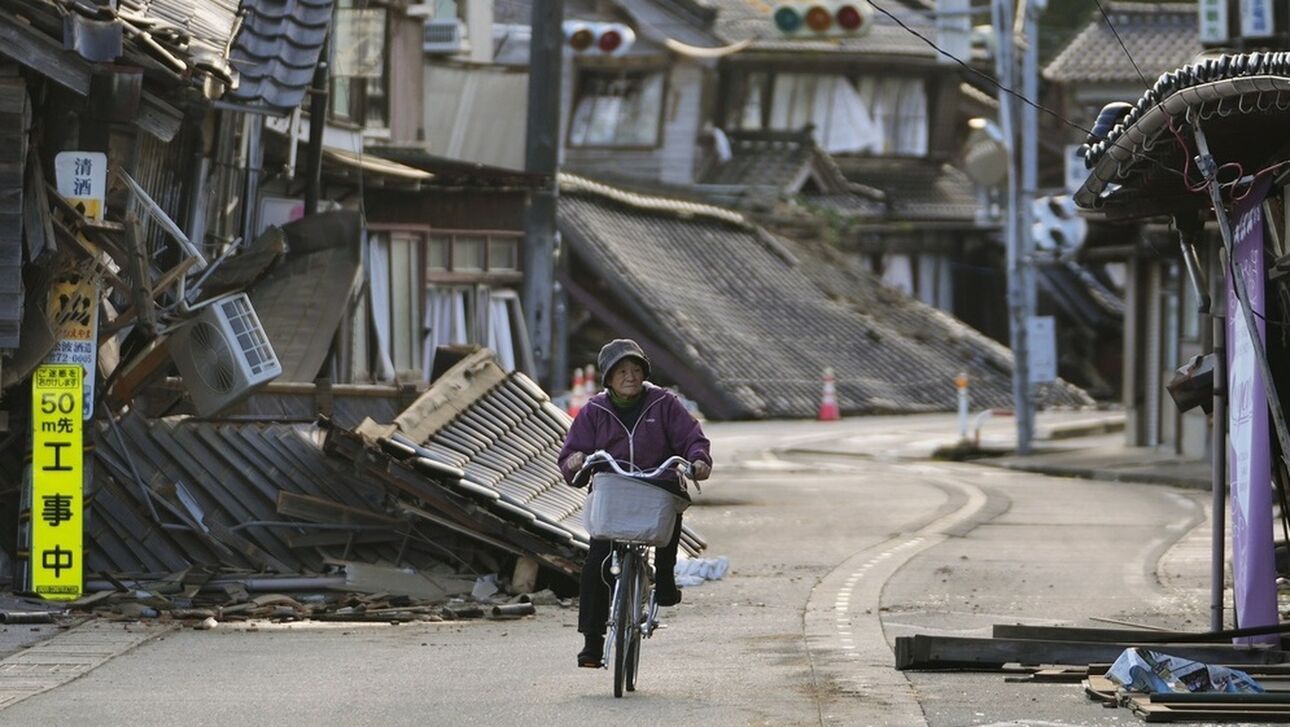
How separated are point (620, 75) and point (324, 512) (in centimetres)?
4281

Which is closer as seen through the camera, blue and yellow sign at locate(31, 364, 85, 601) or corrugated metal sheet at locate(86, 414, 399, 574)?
blue and yellow sign at locate(31, 364, 85, 601)

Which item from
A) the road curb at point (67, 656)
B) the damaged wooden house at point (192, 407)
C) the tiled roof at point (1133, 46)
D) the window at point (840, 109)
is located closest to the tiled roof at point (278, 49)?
the damaged wooden house at point (192, 407)

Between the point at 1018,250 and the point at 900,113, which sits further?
the point at 900,113

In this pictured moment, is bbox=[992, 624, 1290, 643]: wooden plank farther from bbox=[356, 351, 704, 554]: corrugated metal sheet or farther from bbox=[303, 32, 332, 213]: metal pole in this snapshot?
bbox=[303, 32, 332, 213]: metal pole

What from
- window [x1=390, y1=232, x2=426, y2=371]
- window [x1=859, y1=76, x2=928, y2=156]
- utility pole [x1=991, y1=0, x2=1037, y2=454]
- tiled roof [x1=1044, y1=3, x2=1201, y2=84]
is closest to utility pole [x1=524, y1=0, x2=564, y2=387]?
window [x1=390, y1=232, x2=426, y2=371]

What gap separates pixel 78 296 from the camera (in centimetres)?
1535

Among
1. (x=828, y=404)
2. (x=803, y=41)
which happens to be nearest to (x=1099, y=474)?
(x=828, y=404)

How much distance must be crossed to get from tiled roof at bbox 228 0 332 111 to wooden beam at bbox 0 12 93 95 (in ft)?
9.41

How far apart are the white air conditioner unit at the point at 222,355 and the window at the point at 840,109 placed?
4385 cm

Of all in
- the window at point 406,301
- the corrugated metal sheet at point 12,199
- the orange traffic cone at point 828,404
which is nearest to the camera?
the corrugated metal sheet at point 12,199

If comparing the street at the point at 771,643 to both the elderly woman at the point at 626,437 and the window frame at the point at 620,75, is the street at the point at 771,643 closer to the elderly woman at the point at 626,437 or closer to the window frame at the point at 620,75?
the elderly woman at the point at 626,437

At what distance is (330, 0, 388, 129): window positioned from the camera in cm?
2881

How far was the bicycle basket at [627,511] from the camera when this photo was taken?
36.8 feet

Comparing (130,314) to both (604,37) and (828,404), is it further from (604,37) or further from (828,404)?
(604,37)
